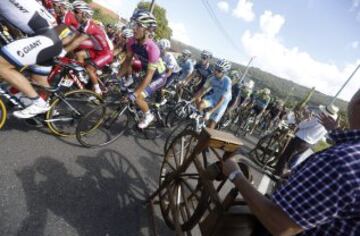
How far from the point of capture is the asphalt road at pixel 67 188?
112 inches

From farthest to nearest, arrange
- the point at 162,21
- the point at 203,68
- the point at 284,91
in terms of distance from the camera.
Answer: the point at 284,91 < the point at 162,21 < the point at 203,68

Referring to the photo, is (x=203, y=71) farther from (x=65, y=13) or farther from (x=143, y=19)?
(x=143, y=19)

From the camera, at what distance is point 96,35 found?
20.7 ft

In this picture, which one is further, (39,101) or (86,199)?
(39,101)

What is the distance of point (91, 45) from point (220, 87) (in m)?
3.46

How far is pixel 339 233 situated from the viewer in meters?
1.45

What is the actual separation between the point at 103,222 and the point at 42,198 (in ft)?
2.51

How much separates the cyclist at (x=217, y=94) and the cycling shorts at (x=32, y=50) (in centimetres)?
421

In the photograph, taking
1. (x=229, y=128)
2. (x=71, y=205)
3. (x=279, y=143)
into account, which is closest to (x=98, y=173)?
(x=71, y=205)

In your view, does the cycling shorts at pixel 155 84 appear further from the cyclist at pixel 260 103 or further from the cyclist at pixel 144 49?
the cyclist at pixel 260 103

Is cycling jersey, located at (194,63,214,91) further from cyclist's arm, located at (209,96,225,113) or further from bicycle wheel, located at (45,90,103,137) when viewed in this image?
bicycle wheel, located at (45,90,103,137)

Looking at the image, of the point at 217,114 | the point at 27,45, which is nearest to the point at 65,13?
the point at 27,45

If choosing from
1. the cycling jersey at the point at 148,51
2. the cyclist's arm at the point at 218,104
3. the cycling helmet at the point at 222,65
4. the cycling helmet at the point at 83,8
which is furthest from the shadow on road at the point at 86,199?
the cycling helmet at the point at 222,65

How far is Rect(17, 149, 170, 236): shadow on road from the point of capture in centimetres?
297
